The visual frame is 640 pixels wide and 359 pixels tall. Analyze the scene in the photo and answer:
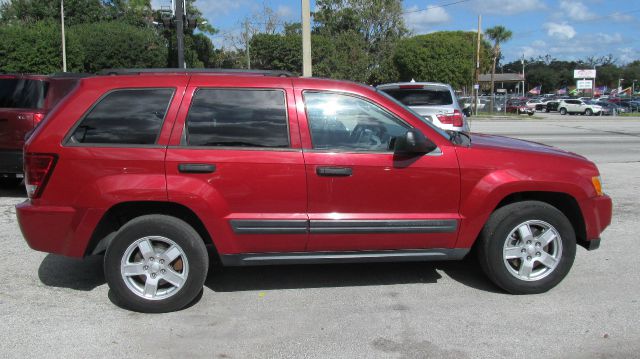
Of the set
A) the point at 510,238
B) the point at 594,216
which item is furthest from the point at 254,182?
the point at 594,216

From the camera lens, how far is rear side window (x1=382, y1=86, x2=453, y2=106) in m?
9.74

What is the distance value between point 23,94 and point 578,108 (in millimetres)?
48300

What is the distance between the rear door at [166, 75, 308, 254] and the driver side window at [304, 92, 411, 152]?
17 centimetres

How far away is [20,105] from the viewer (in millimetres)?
7762

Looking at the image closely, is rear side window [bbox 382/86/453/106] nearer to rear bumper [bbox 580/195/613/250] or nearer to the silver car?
the silver car

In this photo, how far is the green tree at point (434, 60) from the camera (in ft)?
187

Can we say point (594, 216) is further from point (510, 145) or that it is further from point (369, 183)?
point (369, 183)

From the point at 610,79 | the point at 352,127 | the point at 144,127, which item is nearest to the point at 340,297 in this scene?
the point at 352,127

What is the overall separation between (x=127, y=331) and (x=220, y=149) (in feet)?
4.66

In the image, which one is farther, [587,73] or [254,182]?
[587,73]

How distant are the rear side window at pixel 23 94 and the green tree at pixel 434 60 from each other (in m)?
51.8

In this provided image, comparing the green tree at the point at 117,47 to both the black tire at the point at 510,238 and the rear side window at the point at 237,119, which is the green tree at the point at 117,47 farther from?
the black tire at the point at 510,238

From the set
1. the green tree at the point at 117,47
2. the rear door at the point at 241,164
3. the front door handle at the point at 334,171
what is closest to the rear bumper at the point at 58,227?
the rear door at the point at 241,164

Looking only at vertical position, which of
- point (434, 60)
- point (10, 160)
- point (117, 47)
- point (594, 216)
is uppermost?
point (117, 47)
